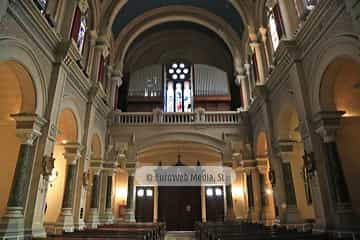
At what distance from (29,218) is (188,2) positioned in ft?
44.7

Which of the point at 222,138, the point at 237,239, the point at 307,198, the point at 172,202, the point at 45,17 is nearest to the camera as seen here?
the point at 237,239

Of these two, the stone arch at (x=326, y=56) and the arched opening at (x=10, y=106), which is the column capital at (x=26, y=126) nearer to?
the arched opening at (x=10, y=106)

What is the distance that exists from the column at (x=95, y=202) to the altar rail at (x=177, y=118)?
3186 millimetres

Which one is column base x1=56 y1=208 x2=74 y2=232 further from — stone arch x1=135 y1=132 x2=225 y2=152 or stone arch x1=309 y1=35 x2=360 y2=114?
stone arch x1=309 y1=35 x2=360 y2=114

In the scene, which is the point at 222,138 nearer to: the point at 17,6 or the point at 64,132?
the point at 64,132

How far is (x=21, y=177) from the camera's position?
20.6 ft

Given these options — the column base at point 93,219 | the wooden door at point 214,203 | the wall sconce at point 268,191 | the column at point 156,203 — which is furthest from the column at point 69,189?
the wooden door at point 214,203

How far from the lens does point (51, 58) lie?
7.54 meters

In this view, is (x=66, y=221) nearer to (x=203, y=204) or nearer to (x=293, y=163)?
(x=293, y=163)

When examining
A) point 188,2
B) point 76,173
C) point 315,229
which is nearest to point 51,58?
point 76,173

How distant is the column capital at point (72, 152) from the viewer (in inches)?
358

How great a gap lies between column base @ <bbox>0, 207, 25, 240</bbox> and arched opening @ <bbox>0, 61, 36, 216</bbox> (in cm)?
133

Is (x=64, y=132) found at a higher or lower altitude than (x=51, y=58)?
lower

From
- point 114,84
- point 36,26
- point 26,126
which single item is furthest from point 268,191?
point 36,26
